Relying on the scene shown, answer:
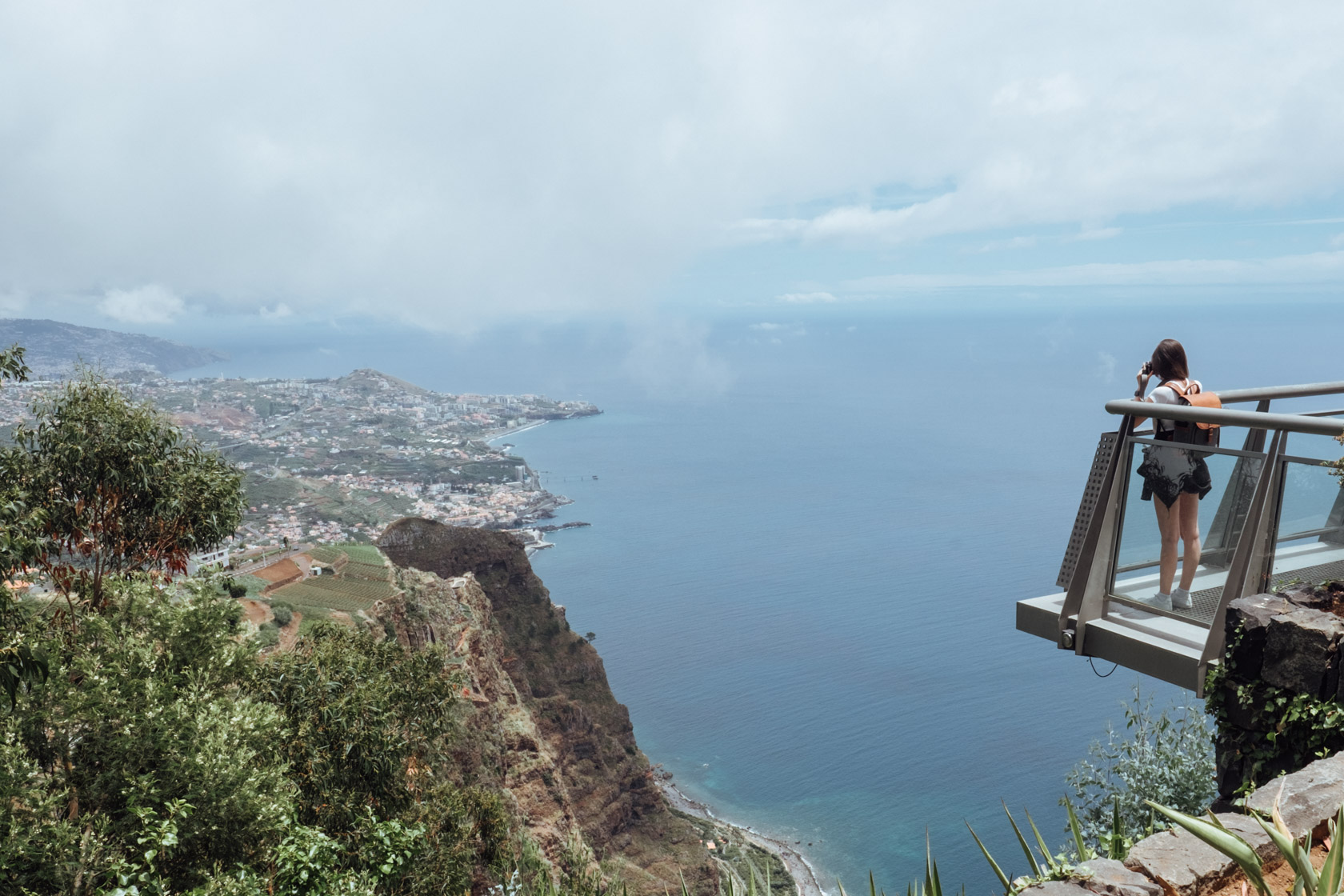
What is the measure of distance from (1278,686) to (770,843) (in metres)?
39.2

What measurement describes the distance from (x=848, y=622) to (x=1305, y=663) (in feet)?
203

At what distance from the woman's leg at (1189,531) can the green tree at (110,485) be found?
295 inches

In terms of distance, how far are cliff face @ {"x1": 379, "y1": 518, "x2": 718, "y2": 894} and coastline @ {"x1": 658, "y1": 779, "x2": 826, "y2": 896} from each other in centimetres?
444

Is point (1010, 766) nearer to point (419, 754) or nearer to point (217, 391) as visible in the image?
point (419, 754)

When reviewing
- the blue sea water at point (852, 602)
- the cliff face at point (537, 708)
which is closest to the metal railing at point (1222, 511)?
the blue sea water at point (852, 602)

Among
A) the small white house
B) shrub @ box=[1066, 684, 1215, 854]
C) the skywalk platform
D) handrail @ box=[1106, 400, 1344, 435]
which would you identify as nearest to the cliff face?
the small white house

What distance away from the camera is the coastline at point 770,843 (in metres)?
35.2

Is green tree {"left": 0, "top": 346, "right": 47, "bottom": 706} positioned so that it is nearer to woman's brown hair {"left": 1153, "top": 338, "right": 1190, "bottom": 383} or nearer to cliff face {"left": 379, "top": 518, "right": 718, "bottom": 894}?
woman's brown hair {"left": 1153, "top": 338, "right": 1190, "bottom": 383}

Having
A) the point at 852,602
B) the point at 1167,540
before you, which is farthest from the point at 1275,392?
the point at 852,602

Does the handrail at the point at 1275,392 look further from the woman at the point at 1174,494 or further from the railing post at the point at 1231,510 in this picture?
the railing post at the point at 1231,510

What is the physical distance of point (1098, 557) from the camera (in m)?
4.53

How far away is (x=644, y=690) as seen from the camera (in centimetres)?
5644

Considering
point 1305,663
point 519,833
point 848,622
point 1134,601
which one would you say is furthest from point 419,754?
point 848,622

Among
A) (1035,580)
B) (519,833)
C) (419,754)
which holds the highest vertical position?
(419,754)
